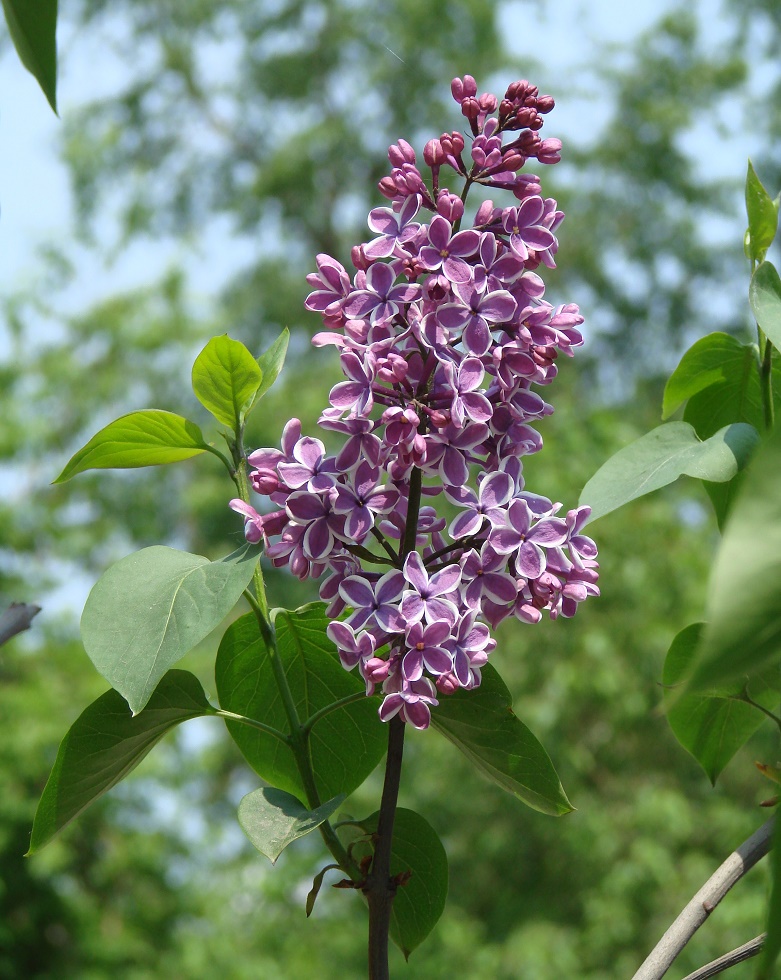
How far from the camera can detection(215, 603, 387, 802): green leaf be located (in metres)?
0.52

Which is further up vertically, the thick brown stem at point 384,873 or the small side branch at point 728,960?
the thick brown stem at point 384,873

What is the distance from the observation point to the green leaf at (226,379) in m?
0.52

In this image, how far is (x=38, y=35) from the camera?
0.83 feet

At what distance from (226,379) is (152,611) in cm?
15

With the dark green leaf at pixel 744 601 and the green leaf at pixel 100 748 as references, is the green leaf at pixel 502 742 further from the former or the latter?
the dark green leaf at pixel 744 601

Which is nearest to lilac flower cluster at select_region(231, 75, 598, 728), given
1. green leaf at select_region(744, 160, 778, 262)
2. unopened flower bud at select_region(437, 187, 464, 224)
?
unopened flower bud at select_region(437, 187, 464, 224)

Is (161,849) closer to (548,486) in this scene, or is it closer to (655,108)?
(548,486)

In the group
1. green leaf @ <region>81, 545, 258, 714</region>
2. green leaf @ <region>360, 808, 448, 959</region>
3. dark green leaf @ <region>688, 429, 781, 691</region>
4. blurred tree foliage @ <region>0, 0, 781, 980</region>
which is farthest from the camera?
blurred tree foliage @ <region>0, 0, 781, 980</region>

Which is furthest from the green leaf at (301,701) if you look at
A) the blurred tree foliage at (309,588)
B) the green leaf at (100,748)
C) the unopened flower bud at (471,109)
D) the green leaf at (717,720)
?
the blurred tree foliage at (309,588)

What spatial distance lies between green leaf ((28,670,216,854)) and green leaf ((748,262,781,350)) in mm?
286

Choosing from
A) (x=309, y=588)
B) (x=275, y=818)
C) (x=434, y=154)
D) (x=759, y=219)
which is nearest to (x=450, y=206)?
(x=434, y=154)

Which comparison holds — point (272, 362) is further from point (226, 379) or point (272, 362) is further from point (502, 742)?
point (502, 742)

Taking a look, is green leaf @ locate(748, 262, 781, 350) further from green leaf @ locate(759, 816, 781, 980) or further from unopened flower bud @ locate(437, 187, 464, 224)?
green leaf @ locate(759, 816, 781, 980)

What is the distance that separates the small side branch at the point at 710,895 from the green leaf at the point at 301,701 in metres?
0.16
